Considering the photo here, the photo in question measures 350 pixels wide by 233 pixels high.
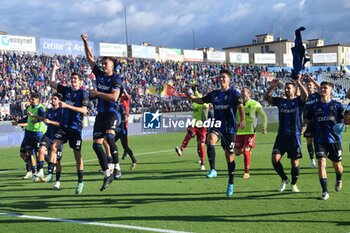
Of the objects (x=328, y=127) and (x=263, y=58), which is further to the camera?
(x=263, y=58)

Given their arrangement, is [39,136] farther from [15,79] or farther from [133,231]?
[15,79]

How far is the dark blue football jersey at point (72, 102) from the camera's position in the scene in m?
8.60

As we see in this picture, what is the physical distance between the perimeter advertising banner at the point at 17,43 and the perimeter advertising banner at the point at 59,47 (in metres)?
0.96

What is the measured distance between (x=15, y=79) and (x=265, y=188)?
3045cm

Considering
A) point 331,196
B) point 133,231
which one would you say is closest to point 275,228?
point 133,231

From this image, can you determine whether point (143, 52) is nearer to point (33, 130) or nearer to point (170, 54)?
point (170, 54)

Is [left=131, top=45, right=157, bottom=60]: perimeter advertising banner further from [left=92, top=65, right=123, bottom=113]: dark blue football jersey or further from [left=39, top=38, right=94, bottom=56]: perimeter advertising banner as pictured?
[left=92, top=65, right=123, bottom=113]: dark blue football jersey

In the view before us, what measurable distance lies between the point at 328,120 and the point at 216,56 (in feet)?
179

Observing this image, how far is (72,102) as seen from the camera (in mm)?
8641

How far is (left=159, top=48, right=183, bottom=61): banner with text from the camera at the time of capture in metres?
53.8

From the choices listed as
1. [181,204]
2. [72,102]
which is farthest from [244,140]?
[72,102]

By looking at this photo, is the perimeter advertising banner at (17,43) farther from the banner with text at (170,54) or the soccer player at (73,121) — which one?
the soccer player at (73,121)

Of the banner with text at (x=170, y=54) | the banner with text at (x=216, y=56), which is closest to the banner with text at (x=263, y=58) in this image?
A: the banner with text at (x=216, y=56)

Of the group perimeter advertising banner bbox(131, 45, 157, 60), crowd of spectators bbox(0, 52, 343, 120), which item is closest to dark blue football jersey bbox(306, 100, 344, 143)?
crowd of spectators bbox(0, 52, 343, 120)
